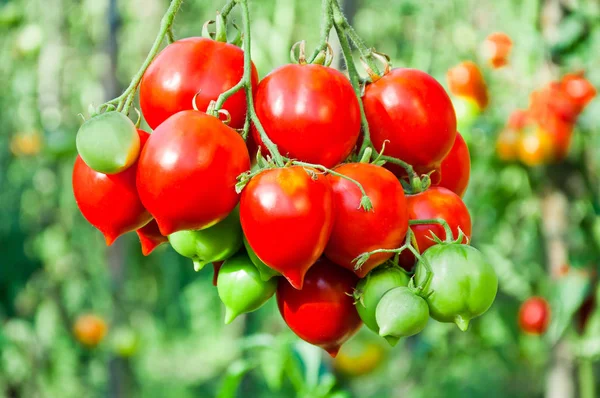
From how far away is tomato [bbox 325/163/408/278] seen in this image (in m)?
0.70

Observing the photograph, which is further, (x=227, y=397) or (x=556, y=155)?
(x=556, y=155)

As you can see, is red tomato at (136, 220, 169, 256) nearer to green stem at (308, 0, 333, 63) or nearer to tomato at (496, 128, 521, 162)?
green stem at (308, 0, 333, 63)

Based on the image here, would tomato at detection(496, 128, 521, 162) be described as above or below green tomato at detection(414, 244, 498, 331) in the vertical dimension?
below

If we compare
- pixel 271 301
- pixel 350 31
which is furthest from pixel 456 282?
pixel 271 301

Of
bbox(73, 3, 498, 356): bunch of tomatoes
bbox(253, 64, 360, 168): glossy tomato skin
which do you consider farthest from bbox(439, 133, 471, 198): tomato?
bbox(253, 64, 360, 168): glossy tomato skin

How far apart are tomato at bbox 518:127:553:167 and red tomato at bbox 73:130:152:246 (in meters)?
1.57

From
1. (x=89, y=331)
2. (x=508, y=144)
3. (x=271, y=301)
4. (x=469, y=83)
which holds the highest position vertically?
(x=469, y=83)

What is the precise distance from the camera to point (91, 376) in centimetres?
429

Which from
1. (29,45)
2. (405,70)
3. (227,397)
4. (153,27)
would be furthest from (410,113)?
(29,45)

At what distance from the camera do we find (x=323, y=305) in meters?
0.75

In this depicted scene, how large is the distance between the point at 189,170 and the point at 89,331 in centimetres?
354

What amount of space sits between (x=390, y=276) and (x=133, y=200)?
255mm

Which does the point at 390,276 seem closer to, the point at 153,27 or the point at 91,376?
the point at 153,27

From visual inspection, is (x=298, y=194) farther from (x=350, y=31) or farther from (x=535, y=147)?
(x=535, y=147)
